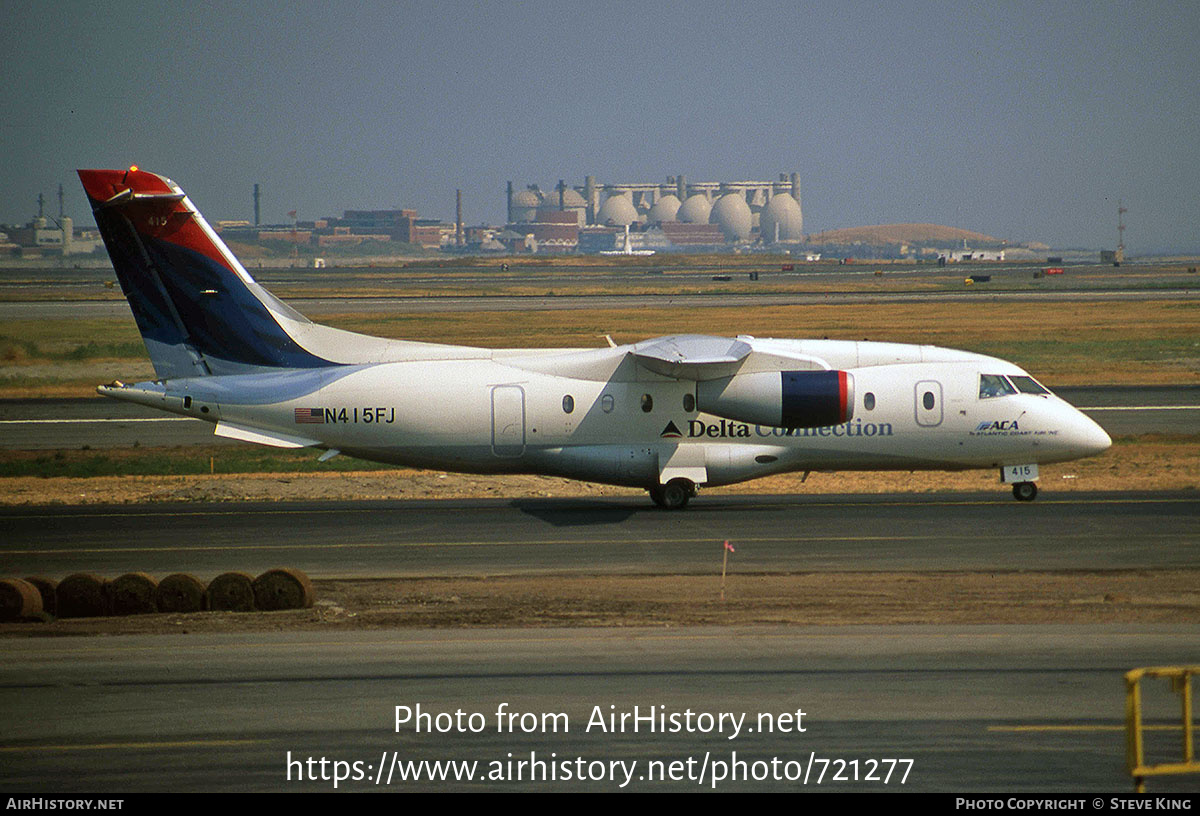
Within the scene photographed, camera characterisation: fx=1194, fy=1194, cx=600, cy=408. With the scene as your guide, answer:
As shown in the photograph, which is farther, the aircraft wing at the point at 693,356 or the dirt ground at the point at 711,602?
the aircraft wing at the point at 693,356

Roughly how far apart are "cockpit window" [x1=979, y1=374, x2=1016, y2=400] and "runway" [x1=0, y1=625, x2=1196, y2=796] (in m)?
11.4

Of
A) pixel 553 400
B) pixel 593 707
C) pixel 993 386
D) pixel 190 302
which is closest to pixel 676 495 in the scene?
pixel 553 400

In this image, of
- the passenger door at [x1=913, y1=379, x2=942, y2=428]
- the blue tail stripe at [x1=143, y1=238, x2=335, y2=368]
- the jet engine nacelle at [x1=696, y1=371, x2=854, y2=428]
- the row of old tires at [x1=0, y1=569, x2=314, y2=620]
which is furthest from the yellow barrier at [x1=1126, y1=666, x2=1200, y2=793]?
the blue tail stripe at [x1=143, y1=238, x2=335, y2=368]

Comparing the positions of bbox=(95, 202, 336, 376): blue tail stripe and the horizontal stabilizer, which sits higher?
bbox=(95, 202, 336, 376): blue tail stripe

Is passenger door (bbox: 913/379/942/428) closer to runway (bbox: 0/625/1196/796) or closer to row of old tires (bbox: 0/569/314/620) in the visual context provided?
runway (bbox: 0/625/1196/796)

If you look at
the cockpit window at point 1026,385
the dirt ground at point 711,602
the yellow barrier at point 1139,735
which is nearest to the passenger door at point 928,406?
the cockpit window at point 1026,385

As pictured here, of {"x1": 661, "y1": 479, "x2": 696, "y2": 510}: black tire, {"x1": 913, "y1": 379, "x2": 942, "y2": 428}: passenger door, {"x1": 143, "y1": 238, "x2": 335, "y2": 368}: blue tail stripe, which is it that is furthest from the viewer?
{"x1": 661, "y1": 479, "x2": 696, "y2": 510}: black tire

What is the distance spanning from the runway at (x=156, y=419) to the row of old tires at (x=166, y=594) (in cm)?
1774

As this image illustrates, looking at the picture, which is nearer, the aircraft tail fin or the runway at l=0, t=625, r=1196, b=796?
the runway at l=0, t=625, r=1196, b=796

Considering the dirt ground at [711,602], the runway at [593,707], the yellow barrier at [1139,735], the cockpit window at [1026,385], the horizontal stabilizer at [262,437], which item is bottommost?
the dirt ground at [711,602]

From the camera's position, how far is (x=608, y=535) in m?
26.0

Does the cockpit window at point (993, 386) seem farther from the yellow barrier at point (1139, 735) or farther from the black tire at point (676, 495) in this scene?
the yellow barrier at point (1139, 735)

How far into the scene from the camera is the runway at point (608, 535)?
75.7 ft

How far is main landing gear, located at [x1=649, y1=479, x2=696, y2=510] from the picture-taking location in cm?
2839
